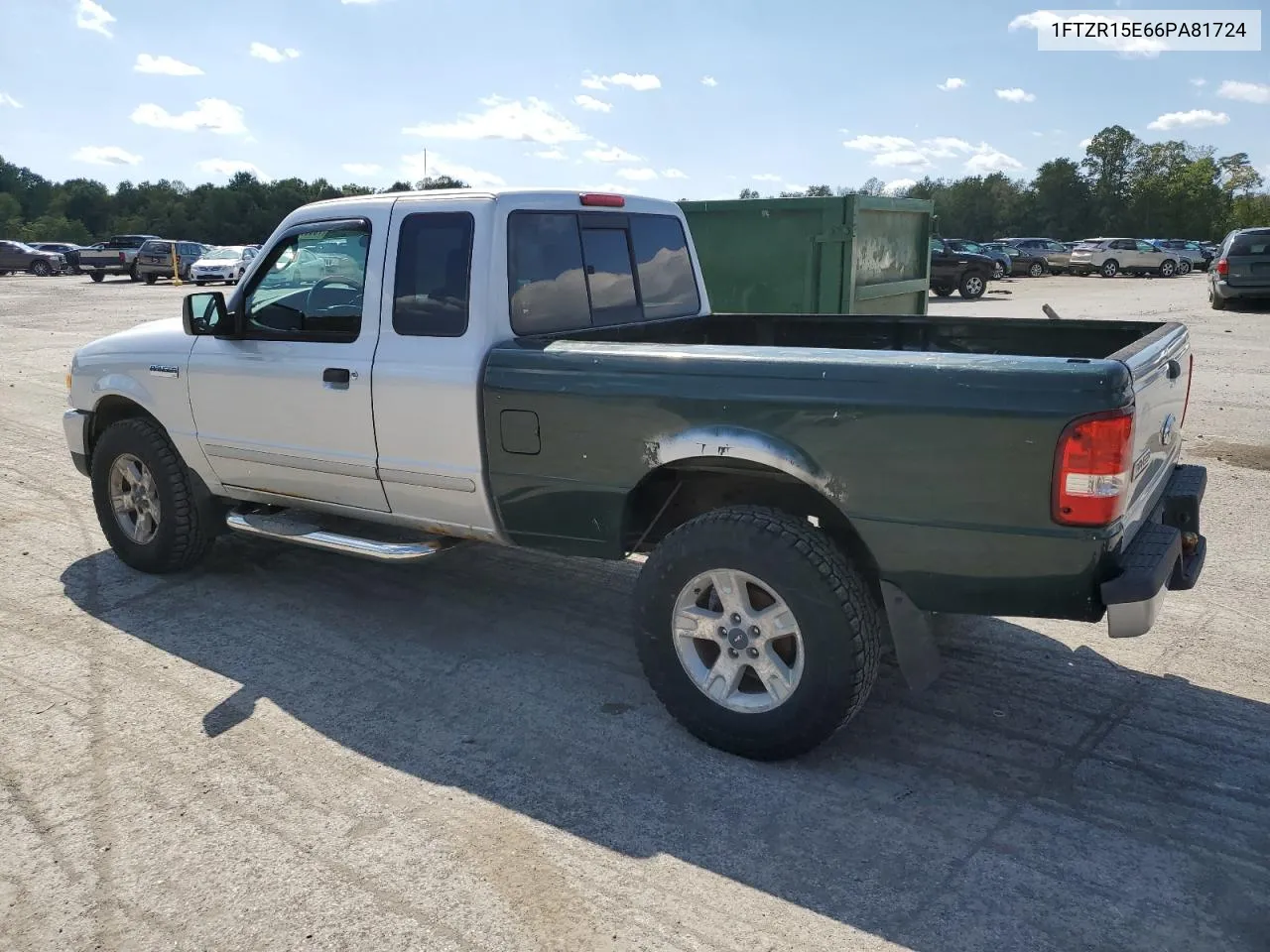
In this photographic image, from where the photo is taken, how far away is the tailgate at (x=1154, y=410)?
129 inches

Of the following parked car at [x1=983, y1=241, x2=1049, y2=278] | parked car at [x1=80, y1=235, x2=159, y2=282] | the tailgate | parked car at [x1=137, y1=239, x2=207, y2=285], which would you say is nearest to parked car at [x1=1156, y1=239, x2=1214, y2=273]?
parked car at [x1=983, y1=241, x2=1049, y2=278]

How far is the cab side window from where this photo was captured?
171 inches

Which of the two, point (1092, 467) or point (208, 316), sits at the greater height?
point (208, 316)

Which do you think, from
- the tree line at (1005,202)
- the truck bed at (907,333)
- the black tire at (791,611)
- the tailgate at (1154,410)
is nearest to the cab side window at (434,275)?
the truck bed at (907,333)

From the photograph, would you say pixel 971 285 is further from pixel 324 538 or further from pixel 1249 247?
pixel 324 538

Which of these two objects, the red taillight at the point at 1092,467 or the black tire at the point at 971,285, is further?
the black tire at the point at 971,285

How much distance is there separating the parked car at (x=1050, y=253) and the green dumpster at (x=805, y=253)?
122 ft

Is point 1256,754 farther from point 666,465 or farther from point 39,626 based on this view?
point 39,626

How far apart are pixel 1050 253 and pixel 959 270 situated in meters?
19.6

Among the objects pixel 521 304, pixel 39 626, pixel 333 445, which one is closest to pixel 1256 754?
pixel 521 304

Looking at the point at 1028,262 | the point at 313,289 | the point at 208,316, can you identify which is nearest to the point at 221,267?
the point at 1028,262

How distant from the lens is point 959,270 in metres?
27.3

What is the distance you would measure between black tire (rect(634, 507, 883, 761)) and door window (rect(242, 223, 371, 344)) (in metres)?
1.95

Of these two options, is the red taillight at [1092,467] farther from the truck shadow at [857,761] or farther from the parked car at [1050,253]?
the parked car at [1050,253]
